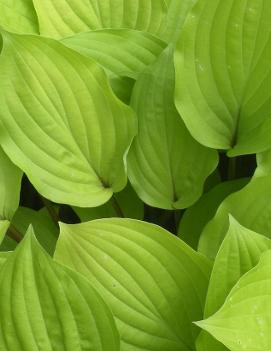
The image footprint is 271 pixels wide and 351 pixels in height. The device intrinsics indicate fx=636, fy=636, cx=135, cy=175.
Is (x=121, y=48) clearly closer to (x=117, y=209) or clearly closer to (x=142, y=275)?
(x=117, y=209)

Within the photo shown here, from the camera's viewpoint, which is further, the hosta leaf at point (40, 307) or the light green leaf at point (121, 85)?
the light green leaf at point (121, 85)

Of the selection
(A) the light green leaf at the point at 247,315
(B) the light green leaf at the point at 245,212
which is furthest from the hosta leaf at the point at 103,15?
(A) the light green leaf at the point at 247,315

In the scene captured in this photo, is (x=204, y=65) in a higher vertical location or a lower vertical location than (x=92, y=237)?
higher

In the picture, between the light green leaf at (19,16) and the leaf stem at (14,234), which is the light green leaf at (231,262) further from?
the light green leaf at (19,16)

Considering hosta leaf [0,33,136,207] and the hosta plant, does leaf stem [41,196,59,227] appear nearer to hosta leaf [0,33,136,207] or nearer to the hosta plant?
the hosta plant

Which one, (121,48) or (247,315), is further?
(121,48)

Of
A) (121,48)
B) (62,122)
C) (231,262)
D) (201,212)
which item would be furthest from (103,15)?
(231,262)

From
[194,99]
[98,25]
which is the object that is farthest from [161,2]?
[194,99]

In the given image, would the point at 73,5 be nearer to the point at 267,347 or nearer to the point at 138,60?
the point at 138,60
